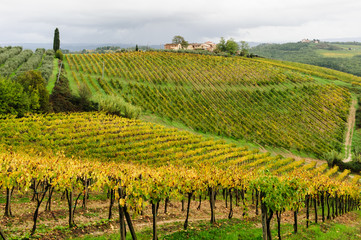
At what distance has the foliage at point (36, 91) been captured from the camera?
98.6 feet

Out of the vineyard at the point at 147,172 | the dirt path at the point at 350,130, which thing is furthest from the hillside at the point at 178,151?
the dirt path at the point at 350,130

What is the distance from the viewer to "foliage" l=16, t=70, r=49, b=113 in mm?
30062

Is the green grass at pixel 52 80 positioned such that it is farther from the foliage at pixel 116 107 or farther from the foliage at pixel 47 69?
the foliage at pixel 116 107

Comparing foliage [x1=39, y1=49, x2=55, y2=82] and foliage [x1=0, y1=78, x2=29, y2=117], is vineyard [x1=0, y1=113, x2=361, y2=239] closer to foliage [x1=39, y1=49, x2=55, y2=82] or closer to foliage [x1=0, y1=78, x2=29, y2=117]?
foliage [x1=0, y1=78, x2=29, y2=117]

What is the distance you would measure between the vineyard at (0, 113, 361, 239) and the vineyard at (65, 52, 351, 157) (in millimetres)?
9741

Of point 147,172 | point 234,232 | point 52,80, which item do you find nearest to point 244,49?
point 52,80

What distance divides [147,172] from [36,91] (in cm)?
2737

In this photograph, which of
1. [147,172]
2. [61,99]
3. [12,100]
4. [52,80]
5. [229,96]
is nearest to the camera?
[147,172]

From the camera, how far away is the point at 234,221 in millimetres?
13977

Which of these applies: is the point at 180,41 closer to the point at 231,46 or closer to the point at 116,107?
the point at 231,46

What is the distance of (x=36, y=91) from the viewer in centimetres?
3072

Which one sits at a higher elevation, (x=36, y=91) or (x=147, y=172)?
(x=36, y=91)

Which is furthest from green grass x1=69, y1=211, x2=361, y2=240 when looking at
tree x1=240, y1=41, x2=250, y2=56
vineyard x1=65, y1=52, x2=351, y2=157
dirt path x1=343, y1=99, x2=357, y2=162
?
tree x1=240, y1=41, x2=250, y2=56

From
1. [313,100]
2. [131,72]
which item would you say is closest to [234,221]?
[131,72]
